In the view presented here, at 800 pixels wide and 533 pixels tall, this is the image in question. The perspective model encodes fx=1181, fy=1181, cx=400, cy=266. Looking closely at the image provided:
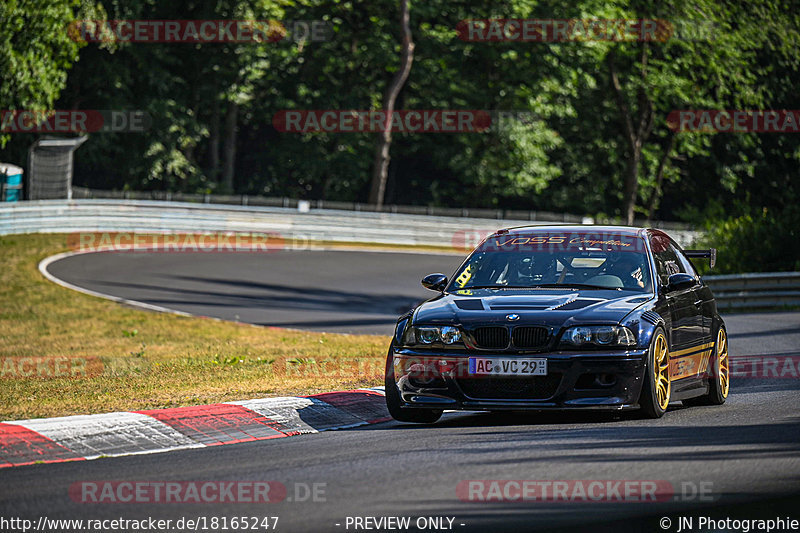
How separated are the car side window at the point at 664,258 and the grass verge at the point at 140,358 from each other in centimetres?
305

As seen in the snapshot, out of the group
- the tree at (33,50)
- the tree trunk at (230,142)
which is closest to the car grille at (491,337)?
the tree at (33,50)

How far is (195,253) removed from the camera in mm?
32094

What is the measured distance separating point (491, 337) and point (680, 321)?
1882mm

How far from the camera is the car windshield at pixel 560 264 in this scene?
938 centimetres

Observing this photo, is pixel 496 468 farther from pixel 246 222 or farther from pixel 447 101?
pixel 447 101

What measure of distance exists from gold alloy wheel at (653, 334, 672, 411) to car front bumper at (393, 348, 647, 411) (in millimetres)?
274

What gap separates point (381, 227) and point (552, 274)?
1226 inches

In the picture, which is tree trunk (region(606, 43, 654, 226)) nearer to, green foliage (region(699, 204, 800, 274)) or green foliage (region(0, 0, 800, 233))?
green foliage (region(0, 0, 800, 233))

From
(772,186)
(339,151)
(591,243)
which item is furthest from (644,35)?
(591,243)

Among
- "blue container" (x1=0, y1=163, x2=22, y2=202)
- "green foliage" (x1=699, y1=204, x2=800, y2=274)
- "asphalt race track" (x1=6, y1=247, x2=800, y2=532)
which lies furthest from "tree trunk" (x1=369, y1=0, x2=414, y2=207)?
"asphalt race track" (x1=6, y1=247, x2=800, y2=532)

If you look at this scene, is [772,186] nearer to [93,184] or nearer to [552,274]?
[93,184]

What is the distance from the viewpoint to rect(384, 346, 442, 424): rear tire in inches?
344

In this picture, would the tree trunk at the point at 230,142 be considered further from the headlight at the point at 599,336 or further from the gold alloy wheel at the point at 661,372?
the headlight at the point at 599,336

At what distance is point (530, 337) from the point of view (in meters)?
8.30
